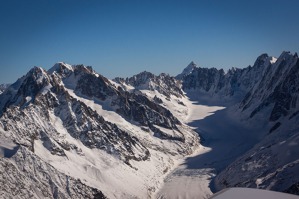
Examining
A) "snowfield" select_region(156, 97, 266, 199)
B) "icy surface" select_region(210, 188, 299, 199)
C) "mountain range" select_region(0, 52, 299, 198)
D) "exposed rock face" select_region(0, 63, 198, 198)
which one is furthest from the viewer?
"snowfield" select_region(156, 97, 266, 199)

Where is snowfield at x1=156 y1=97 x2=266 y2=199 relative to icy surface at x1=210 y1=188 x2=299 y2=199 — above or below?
below

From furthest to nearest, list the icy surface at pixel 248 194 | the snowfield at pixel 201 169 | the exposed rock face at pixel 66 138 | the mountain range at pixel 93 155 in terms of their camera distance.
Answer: the snowfield at pixel 201 169 < the exposed rock face at pixel 66 138 < the mountain range at pixel 93 155 < the icy surface at pixel 248 194

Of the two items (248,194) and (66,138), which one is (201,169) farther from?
(248,194)

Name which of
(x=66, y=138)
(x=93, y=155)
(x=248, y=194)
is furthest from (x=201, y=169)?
(x=248, y=194)

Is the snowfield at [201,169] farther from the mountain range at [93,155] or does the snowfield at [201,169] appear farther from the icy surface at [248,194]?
the icy surface at [248,194]

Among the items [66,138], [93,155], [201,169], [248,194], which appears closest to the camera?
[248,194]

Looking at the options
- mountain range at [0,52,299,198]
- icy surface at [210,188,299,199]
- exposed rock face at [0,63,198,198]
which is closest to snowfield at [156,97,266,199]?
mountain range at [0,52,299,198]

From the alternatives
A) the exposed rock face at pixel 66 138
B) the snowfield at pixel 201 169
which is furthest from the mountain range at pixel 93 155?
the snowfield at pixel 201 169

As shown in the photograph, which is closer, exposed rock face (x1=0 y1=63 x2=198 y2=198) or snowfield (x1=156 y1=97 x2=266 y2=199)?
exposed rock face (x1=0 y1=63 x2=198 y2=198)

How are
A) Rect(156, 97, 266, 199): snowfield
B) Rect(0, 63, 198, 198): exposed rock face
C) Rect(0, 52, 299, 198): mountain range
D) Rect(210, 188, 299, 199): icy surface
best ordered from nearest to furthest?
Rect(210, 188, 299, 199): icy surface → Rect(0, 52, 299, 198): mountain range → Rect(0, 63, 198, 198): exposed rock face → Rect(156, 97, 266, 199): snowfield

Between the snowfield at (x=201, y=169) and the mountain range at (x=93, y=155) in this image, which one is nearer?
the mountain range at (x=93, y=155)

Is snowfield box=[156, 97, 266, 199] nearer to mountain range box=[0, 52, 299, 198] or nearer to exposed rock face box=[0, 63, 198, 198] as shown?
mountain range box=[0, 52, 299, 198]
